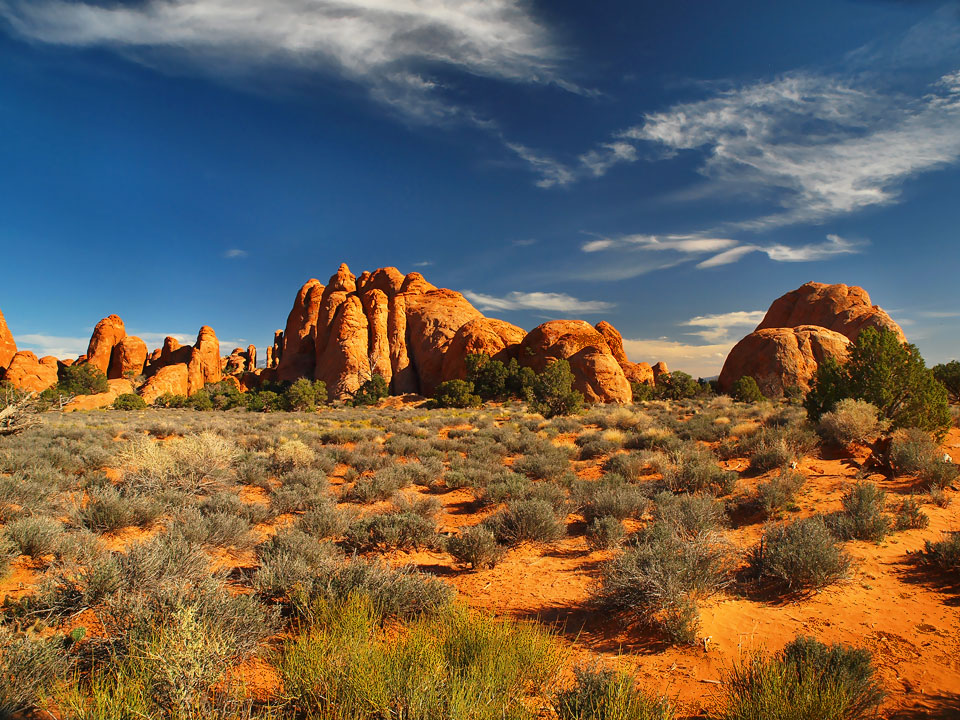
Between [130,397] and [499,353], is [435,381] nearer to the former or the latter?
[499,353]

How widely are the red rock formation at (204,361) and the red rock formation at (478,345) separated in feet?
118

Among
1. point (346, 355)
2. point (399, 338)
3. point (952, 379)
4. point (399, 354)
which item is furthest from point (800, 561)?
point (399, 338)

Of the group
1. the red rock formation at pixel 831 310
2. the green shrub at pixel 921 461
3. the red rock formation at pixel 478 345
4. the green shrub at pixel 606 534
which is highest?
the red rock formation at pixel 831 310

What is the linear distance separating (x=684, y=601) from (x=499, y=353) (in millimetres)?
37288

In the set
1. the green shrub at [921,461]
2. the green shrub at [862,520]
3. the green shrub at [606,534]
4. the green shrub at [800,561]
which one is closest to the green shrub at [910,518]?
the green shrub at [862,520]

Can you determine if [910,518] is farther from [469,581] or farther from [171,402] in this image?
[171,402]

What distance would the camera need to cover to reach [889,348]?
40.9ft

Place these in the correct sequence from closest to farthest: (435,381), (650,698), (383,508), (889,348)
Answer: (650,698), (383,508), (889,348), (435,381)

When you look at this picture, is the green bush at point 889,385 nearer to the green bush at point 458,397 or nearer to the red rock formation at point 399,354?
the green bush at point 458,397

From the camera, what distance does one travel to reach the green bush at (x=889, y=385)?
10.8 m

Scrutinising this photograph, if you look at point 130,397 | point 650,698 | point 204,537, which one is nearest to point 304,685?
point 650,698

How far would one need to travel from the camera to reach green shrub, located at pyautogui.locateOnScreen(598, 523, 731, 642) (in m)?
4.07

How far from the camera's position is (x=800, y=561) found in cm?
496

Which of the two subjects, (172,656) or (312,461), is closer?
(172,656)
